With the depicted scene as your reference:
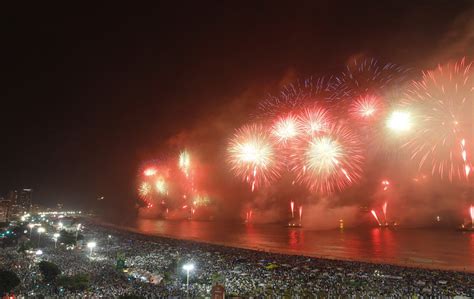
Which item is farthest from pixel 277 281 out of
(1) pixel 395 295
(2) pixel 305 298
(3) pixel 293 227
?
(3) pixel 293 227

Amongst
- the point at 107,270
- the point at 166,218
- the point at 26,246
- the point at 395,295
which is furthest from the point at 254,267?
the point at 166,218

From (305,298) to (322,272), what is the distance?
32.2ft

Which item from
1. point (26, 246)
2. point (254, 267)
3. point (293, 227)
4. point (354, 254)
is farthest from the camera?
point (293, 227)

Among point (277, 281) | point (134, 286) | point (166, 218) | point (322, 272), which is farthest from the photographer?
point (166, 218)

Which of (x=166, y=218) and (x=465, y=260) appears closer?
(x=465, y=260)

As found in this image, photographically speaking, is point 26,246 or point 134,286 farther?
point 26,246

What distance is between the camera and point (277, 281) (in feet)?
79.7

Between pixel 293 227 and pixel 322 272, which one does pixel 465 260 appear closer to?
pixel 322 272

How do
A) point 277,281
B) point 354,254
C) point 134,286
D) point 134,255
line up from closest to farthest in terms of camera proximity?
point 134,286 < point 277,281 < point 134,255 < point 354,254

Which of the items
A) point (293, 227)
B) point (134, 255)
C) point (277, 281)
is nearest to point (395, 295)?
point (277, 281)

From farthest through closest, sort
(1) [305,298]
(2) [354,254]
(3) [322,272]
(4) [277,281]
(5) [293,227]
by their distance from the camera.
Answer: (5) [293,227], (2) [354,254], (3) [322,272], (4) [277,281], (1) [305,298]

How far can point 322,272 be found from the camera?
1129 inches

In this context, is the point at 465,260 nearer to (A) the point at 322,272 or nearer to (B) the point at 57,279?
(A) the point at 322,272

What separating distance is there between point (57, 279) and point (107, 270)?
6574 mm
